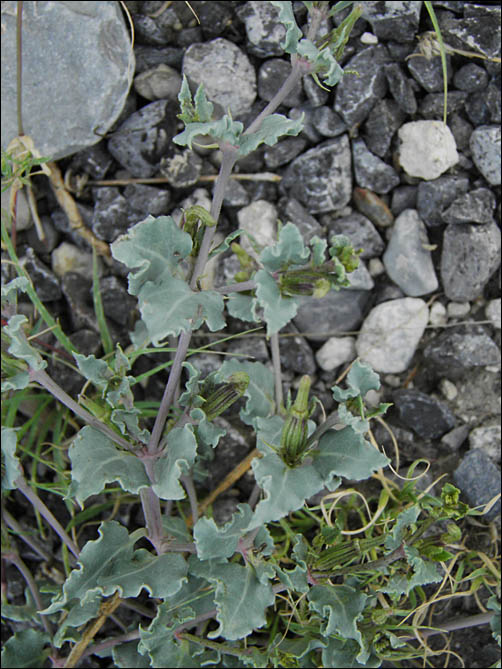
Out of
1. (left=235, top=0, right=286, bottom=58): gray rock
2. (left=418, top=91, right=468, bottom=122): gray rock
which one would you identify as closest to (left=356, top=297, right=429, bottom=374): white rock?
(left=418, top=91, right=468, bottom=122): gray rock

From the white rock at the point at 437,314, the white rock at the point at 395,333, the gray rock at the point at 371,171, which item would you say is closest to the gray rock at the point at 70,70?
the gray rock at the point at 371,171

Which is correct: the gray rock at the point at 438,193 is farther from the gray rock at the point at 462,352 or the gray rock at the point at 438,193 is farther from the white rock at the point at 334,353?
the white rock at the point at 334,353

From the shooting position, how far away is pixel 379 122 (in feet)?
8.15

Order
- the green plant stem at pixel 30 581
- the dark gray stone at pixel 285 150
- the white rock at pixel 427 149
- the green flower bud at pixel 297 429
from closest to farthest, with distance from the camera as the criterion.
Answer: the green flower bud at pixel 297 429, the green plant stem at pixel 30 581, the white rock at pixel 427 149, the dark gray stone at pixel 285 150

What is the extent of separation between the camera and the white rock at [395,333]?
2.49m

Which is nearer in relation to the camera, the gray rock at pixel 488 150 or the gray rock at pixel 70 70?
the gray rock at pixel 488 150

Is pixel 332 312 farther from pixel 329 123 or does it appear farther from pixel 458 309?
pixel 329 123

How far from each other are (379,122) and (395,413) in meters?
0.99

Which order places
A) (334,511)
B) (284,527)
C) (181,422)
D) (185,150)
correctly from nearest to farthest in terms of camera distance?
(181,422) → (284,527) → (334,511) → (185,150)

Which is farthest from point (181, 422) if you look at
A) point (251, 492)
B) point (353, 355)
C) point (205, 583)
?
point (353, 355)

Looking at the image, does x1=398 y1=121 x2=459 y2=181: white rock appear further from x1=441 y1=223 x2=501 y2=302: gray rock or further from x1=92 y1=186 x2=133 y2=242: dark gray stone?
x1=92 y1=186 x2=133 y2=242: dark gray stone

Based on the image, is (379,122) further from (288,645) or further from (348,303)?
(288,645)

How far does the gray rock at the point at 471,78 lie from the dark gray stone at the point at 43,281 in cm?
156

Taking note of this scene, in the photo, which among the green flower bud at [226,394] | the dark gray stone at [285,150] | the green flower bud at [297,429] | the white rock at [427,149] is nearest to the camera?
the green flower bud at [297,429]
